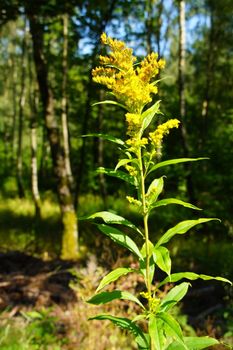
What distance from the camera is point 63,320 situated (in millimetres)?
5188

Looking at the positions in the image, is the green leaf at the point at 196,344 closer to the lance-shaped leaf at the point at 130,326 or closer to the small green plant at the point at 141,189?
the small green plant at the point at 141,189

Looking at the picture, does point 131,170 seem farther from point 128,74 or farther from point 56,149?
point 56,149

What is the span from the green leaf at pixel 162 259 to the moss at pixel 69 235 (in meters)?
6.68

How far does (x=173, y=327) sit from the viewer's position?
179 centimetres

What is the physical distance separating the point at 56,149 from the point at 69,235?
1797 mm

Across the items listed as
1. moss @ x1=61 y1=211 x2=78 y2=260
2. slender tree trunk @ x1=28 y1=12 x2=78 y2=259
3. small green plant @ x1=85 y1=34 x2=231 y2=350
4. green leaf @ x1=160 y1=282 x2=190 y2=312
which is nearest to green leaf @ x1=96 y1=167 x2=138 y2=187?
small green plant @ x1=85 y1=34 x2=231 y2=350

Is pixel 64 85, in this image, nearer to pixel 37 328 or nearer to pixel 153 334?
pixel 37 328

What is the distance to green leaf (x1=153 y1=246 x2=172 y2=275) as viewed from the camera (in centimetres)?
186

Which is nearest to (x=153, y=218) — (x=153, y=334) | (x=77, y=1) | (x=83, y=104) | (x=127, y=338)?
(x=77, y=1)

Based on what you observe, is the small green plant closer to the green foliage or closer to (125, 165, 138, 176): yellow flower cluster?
(125, 165, 138, 176): yellow flower cluster

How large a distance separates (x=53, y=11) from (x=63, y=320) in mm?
5783

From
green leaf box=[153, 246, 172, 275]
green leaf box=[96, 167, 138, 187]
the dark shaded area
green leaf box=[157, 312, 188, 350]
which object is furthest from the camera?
the dark shaded area

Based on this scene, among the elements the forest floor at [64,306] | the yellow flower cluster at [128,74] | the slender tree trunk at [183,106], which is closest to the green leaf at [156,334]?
the yellow flower cluster at [128,74]

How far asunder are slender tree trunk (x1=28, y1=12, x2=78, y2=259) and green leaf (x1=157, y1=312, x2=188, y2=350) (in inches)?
264
